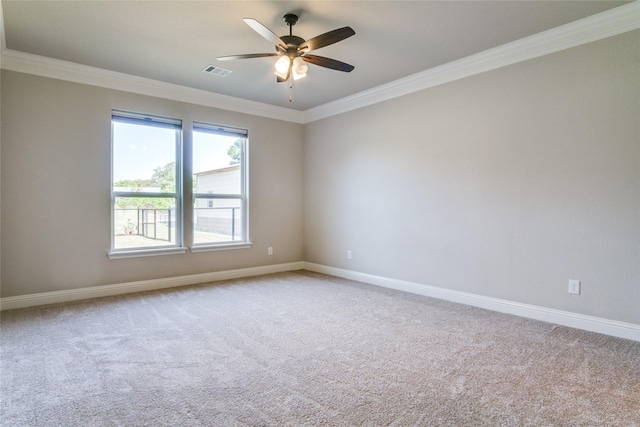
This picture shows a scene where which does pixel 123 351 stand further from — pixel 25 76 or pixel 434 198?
pixel 434 198

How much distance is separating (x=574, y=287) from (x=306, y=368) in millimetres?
2520

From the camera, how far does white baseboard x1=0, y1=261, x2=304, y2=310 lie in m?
3.67

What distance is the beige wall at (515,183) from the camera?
9.45 feet

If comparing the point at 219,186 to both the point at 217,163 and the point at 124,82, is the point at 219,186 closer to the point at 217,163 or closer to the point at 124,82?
the point at 217,163

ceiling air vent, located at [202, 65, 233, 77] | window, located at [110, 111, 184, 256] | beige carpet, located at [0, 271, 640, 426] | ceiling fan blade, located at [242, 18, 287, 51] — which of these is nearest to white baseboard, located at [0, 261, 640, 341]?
beige carpet, located at [0, 271, 640, 426]

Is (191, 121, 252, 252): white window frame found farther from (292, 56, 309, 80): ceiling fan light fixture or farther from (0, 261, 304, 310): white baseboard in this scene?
(292, 56, 309, 80): ceiling fan light fixture

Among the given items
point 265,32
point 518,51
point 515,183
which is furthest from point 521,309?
point 265,32

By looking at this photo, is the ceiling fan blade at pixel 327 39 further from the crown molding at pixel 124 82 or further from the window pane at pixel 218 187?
the window pane at pixel 218 187

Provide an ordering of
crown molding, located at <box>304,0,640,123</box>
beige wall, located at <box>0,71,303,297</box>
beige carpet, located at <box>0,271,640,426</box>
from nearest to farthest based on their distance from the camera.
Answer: beige carpet, located at <box>0,271,640,426</box> → crown molding, located at <box>304,0,640,123</box> → beige wall, located at <box>0,71,303,297</box>

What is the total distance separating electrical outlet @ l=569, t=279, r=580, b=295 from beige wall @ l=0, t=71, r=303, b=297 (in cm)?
437

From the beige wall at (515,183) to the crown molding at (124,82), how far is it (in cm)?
156

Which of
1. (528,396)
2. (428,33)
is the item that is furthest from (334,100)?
(528,396)

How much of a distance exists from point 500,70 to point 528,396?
9.95 ft

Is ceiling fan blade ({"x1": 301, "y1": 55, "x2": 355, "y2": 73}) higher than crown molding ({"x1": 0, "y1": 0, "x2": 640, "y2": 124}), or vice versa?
crown molding ({"x1": 0, "y1": 0, "x2": 640, "y2": 124})
